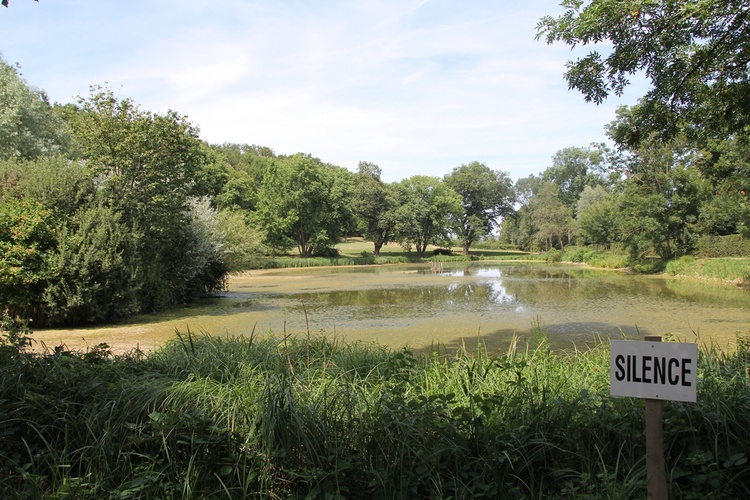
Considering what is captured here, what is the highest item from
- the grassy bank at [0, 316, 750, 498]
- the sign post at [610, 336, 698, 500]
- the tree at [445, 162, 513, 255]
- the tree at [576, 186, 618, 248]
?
the tree at [445, 162, 513, 255]

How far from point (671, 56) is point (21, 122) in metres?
28.5

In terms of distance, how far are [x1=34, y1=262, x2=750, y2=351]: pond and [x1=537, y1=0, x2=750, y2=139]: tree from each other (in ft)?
8.65

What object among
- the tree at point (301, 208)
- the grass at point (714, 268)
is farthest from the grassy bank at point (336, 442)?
the tree at point (301, 208)

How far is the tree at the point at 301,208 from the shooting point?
45469 mm

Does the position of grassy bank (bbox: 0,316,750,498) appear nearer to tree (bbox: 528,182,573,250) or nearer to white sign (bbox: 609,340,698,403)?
white sign (bbox: 609,340,698,403)

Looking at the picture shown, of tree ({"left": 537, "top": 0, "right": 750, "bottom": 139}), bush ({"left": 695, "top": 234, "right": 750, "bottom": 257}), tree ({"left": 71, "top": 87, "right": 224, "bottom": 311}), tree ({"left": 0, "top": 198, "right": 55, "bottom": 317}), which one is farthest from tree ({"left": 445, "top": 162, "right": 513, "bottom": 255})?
tree ({"left": 537, "top": 0, "right": 750, "bottom": 139})

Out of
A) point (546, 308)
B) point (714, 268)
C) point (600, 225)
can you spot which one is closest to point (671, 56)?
point (546, 308)

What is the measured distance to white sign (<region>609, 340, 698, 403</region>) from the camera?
2.00 m

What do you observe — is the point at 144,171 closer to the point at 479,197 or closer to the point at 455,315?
the point at 455,315

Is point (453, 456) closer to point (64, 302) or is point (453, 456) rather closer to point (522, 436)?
point (522, 436)

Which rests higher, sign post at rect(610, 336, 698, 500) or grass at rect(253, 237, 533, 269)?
sign post at rect(610, 336, 698, 500)

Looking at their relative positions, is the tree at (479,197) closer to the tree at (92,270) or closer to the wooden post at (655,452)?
the tree at (92,270)

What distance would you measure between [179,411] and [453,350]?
5591 millimetres

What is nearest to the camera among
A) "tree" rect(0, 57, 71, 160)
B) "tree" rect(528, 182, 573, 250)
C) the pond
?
the pond
